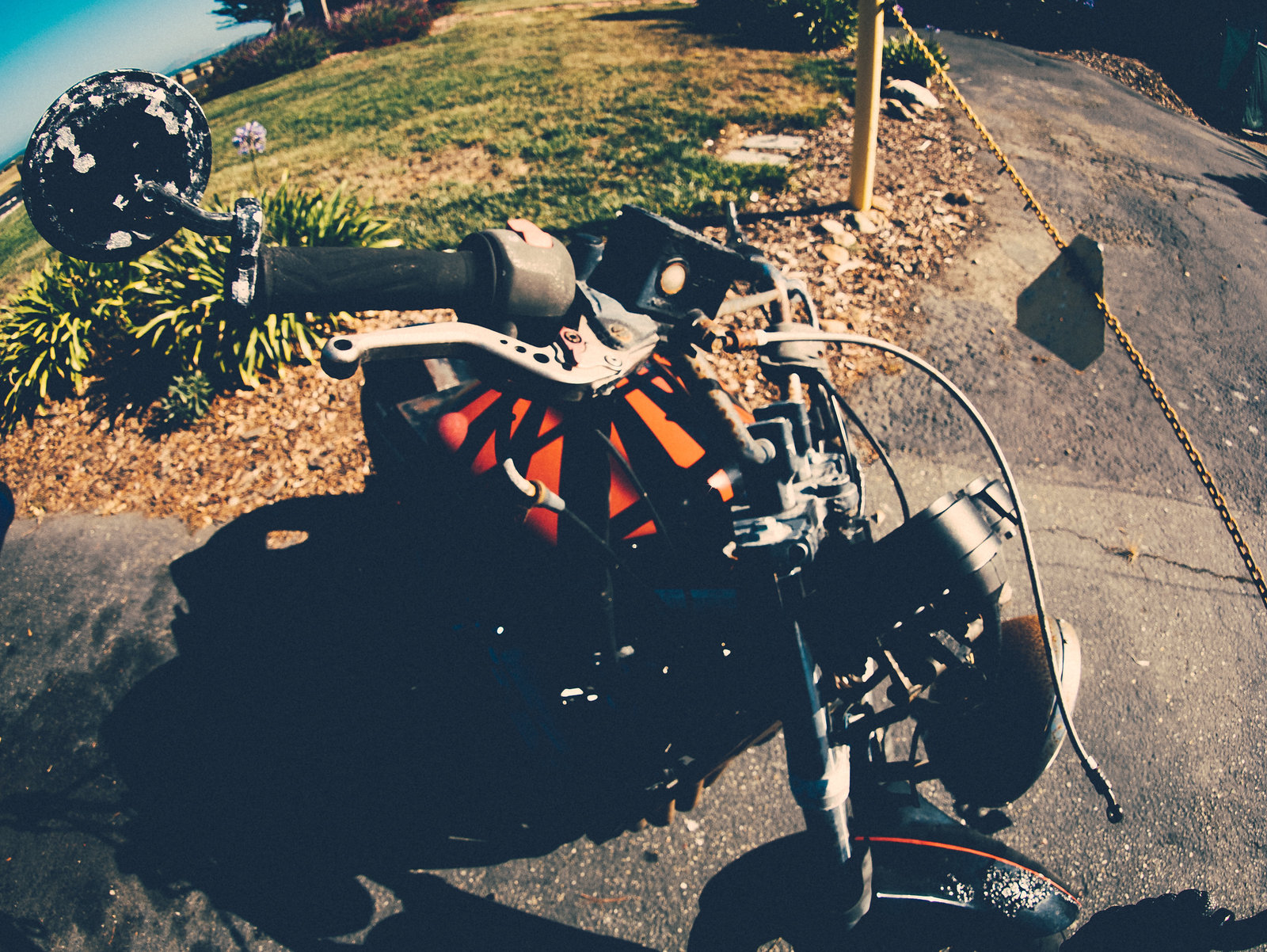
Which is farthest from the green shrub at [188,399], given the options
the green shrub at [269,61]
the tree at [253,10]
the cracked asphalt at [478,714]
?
the tree at [253,10]

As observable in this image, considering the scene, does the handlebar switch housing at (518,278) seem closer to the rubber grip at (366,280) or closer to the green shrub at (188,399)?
the rubber grip at (366,280)

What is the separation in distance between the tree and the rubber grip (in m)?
25.1

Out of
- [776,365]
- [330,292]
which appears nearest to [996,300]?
Result: [776,365]

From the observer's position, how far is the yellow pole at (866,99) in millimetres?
5211

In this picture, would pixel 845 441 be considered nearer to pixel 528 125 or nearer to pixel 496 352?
pixel 496 352

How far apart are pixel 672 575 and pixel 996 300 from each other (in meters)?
5.06

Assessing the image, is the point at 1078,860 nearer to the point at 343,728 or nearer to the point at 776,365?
the point at 776,365

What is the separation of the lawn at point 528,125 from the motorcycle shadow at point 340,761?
4078 millimetres

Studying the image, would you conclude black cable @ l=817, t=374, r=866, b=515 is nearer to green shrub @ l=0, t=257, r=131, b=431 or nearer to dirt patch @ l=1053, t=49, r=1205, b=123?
green shrub @ l=0, t=257, r=131, b=431

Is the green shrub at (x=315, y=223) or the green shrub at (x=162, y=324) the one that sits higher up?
the green shrub at (x=315, y=223)

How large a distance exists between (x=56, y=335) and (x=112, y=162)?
5519 millimetres

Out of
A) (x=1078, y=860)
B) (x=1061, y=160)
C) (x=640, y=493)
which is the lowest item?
(x=1078, y=860)

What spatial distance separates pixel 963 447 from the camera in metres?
4.48

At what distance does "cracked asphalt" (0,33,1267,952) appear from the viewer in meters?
2.75
